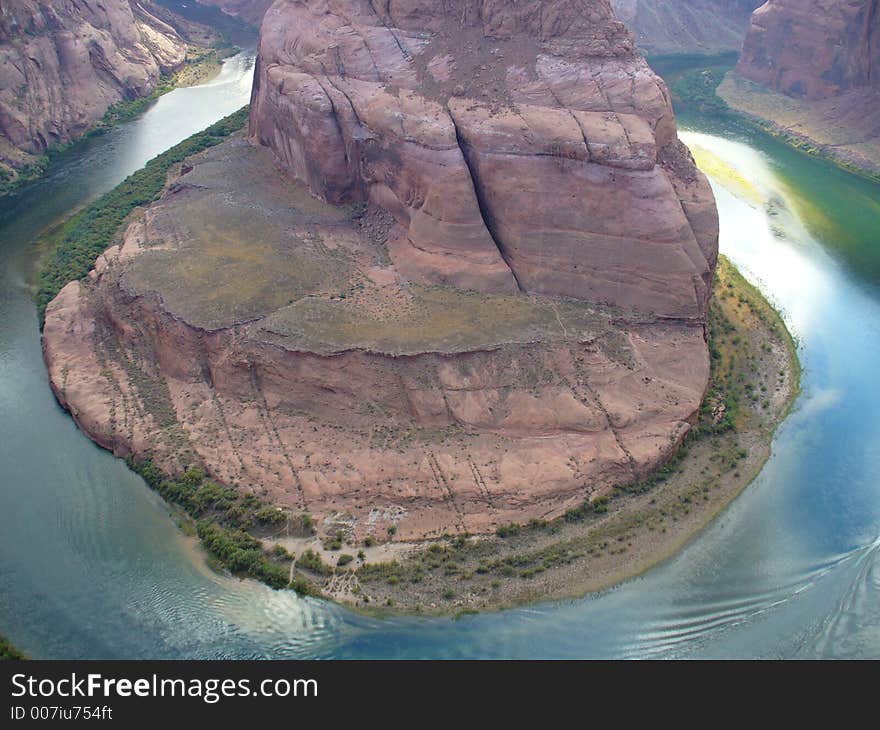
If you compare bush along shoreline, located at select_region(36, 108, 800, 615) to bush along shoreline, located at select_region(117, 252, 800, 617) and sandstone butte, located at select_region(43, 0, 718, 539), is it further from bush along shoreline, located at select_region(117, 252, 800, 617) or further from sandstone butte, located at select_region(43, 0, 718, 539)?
sandstone butte, located at select_region(43, 0, 718, 539)

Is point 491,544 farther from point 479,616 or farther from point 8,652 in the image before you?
point 8,652

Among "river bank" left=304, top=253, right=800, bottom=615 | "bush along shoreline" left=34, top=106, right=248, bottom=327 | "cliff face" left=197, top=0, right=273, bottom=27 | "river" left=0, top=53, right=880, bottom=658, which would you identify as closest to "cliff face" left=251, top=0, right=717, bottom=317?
"river bank" left=304, top=253, right=800, bottom=615

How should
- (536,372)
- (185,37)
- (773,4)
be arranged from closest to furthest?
1. (536,372)
2. (773,4)
3. (185,37)

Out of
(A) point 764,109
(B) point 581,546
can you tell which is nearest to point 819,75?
(A) point 764,109

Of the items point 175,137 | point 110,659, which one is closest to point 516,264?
point 110,659

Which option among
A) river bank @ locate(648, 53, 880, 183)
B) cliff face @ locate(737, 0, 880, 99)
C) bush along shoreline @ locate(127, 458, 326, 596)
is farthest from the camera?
cliff face @ locate(737, 0, 880, 99)

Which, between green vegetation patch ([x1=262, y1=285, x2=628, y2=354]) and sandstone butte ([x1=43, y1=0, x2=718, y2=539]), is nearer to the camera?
sandstone butte ([x1=43, y1=0, x2=718, y2=539])

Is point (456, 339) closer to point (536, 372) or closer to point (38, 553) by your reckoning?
point (536, 372)
